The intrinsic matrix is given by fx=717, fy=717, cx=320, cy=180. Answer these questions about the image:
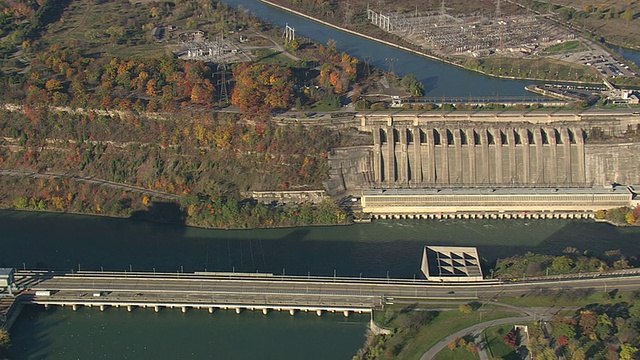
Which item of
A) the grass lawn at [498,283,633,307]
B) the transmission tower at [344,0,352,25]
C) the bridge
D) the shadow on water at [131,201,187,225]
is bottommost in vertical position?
the grass lawn at [498,283,633,307]

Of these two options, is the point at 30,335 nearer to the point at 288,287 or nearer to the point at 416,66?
the point at 288,287

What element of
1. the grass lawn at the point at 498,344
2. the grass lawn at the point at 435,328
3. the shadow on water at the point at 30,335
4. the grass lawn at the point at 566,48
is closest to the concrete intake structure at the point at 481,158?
the grass lawn at the point at 435,328

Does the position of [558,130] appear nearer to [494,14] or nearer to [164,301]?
Answer: [164,301]

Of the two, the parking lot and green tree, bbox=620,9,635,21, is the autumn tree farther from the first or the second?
green tree, bbox=620,9,635,21

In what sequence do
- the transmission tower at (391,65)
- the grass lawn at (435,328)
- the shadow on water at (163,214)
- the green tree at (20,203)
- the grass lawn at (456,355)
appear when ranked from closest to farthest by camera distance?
the grass lawn at (456,355) → the grass lawn at (435,328) → the shadow on water at (163,214) → the green tree at (20,203) → the transmission tower at (391,65)

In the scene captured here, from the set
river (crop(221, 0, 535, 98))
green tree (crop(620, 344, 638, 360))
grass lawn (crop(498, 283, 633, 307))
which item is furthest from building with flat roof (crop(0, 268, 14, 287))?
river (crop(221, 0, 535, 98))

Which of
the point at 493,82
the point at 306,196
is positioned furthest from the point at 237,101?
the point at 493,82

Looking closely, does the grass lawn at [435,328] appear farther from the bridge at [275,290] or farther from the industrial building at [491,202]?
the industrial building at [491,202]
